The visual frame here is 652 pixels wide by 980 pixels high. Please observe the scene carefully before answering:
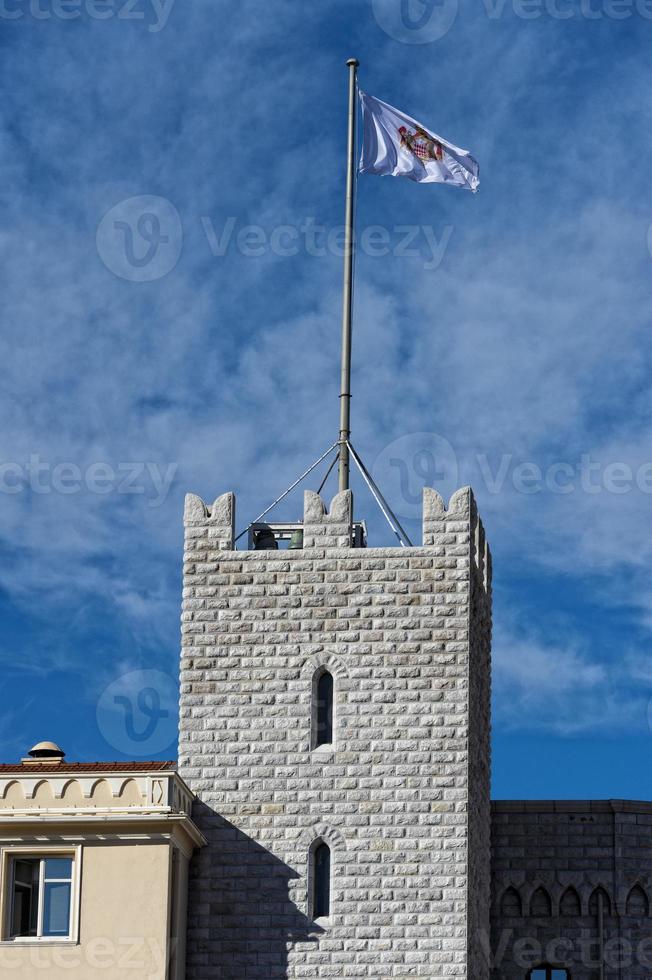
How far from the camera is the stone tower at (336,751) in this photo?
127 feet

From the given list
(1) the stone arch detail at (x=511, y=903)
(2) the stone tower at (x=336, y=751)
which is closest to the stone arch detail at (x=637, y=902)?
(1) the stone arch detail at (x=511, y=903)

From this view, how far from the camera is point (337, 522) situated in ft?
135

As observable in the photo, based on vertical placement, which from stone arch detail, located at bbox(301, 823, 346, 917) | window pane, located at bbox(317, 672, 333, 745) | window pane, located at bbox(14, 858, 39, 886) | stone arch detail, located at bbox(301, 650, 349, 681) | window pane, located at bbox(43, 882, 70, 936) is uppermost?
stone arch detail, located at bbox(301, 650, 349, 681)

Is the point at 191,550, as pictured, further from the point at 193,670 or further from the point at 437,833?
the point at 437,833

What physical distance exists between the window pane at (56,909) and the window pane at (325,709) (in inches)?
220

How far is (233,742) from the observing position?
40.0 m

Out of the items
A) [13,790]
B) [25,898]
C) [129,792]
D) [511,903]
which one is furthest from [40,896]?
[511,903]

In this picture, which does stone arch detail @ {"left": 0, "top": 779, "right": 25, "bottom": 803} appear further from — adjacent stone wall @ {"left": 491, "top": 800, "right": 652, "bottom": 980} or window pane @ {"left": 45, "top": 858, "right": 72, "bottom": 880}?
adjacent stone wall @ {"left": 491, "top": 800, "right": 652, "bottom": 980}

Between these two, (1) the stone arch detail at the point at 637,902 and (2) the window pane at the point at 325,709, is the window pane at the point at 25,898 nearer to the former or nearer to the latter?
(2) the window pane at the point at 325,709

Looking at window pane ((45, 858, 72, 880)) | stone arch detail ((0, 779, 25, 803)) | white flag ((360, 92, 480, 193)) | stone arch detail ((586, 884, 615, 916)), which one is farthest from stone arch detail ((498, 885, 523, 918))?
white flag ((360, 92, 480, 193))

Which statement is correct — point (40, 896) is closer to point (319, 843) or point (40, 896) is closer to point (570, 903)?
point (319, 843)

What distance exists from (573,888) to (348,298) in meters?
13.1

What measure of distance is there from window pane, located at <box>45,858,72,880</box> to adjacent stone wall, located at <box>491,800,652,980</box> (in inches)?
396

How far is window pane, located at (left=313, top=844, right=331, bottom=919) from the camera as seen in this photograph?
39.0 meters
